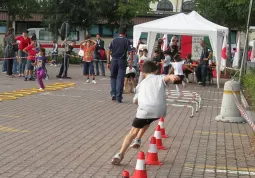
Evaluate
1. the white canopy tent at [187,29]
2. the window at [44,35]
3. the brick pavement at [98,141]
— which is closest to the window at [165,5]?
the window at [44,35]

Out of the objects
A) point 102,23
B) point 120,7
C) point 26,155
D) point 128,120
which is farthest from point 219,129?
point 102,23

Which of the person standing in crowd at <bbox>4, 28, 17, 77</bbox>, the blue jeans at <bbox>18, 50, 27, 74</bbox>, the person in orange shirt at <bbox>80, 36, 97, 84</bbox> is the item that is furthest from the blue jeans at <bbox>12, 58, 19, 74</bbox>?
the person in orange shirt at <bbox>80, 36, 97, 84</bbox>

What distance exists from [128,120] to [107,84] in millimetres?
9657

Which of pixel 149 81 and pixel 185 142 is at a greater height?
pixel 149 81

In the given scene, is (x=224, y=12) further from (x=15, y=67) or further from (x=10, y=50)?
(x=10, y=50)

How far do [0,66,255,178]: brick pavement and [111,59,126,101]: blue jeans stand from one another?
38cm

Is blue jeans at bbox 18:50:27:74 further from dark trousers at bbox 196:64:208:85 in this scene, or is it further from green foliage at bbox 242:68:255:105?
green foliage at bbox 242:68:255:105

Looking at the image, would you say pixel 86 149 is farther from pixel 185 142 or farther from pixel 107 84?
pixel 107 84

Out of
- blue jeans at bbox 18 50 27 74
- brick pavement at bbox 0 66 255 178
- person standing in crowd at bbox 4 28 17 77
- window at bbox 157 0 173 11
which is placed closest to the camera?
brick pavement at bbox 0 66 255 178

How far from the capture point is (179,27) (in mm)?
23734

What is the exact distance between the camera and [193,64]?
85.4 ft

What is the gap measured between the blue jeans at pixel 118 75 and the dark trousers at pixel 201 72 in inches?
360

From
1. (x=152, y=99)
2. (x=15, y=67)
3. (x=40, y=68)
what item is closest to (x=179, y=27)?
(x=40, y=68)

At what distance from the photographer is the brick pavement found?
7938 millimetres
